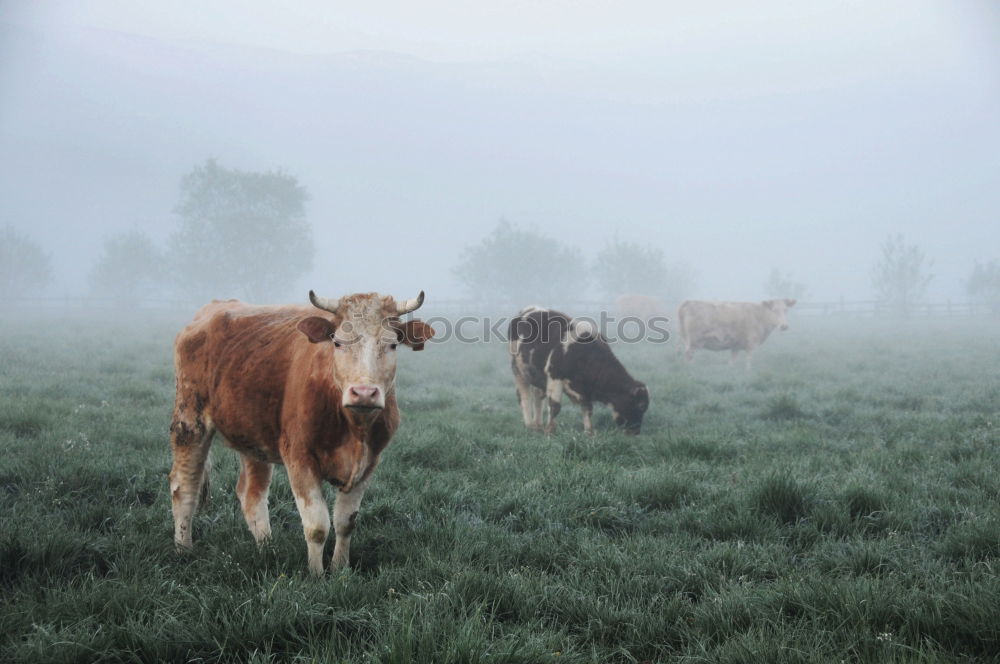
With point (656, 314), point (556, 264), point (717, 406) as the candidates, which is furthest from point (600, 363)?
point (556, 264)

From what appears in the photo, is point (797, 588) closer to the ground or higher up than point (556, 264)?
closer to the ground

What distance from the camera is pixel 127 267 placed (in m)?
51.3

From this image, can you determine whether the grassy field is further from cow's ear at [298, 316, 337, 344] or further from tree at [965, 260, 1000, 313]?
tree at [965, 260, 1000, 313]

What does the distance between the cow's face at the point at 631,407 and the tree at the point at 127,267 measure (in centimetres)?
5346

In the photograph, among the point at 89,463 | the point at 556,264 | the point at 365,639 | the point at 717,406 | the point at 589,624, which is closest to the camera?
the point at 365,639

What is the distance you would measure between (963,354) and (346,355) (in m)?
21.6

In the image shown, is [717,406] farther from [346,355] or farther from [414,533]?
[346,355]

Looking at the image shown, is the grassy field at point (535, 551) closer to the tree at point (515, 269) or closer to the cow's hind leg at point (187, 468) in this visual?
the cow's hind leg at point (187, 468)

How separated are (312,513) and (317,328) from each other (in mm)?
1099

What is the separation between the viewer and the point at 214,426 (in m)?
4.00

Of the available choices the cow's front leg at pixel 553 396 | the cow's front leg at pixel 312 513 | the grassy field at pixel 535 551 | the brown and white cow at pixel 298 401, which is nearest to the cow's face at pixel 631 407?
the cow's front leg at pixel 553 396

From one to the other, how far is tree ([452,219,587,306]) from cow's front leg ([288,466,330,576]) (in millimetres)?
46777

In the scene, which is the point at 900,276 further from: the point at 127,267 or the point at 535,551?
the point at 127,267

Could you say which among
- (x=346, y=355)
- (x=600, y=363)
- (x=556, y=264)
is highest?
(x=556, y=264)
